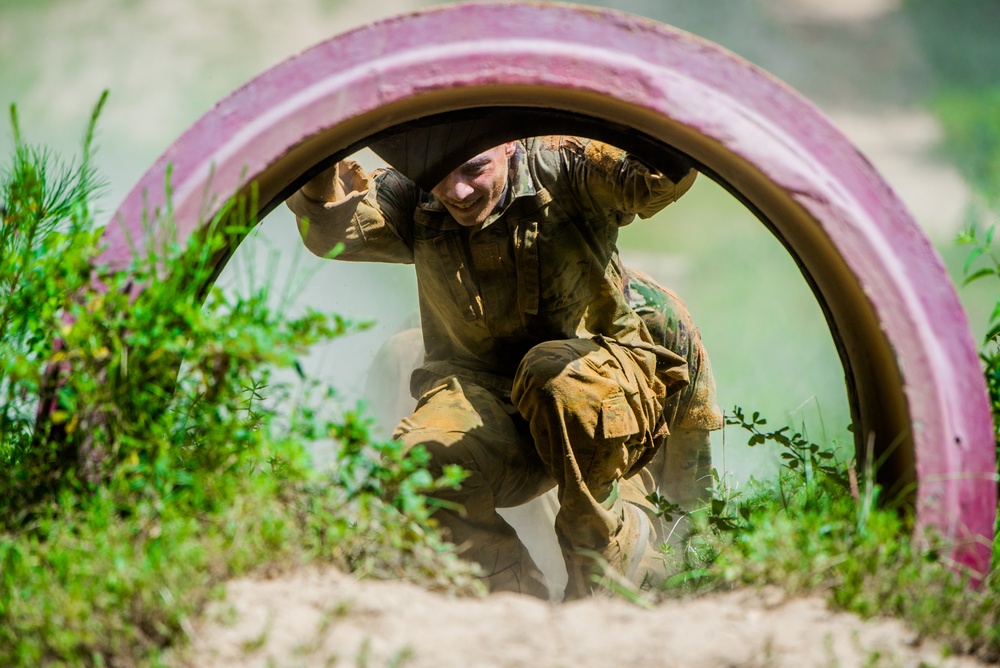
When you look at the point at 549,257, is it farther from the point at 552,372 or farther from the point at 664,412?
the point at 664,412

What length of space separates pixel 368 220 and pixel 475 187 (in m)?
0.35

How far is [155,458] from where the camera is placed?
1.50m

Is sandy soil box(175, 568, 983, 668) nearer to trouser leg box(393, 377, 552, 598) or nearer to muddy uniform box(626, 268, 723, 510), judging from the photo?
trouser leg box(393, 377, 552, 598)

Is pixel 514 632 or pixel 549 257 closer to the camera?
pixel 514 632

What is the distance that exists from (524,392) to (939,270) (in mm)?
1037

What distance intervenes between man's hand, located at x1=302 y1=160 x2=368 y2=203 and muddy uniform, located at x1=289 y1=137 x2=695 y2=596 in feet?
0.08

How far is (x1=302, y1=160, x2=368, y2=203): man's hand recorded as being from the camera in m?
2.40

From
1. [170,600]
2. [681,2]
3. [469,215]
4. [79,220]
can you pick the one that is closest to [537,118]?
[469,215]

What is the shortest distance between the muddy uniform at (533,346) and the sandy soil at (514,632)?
882 mm

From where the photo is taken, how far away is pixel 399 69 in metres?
1.65

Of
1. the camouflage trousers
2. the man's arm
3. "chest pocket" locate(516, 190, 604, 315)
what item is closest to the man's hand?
the man's arm

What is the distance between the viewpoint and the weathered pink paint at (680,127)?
1.60 meters

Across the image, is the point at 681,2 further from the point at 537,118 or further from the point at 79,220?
the point at 79,220

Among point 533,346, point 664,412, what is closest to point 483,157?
point 533,346
